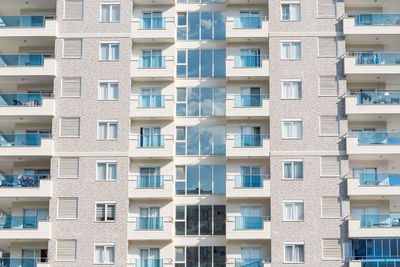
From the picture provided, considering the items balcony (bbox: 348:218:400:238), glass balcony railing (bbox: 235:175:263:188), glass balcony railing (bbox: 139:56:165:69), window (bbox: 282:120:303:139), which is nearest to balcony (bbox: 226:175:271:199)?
glass balcony railing (bbox: 235:175:263:188)

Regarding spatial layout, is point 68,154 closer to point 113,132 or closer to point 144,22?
point 113,132

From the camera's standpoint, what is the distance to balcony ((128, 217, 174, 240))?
58.6 meters

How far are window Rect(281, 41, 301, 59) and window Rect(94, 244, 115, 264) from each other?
17680 millimetres

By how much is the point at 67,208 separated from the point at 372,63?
75.7 ft

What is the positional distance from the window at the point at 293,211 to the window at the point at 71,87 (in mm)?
16150

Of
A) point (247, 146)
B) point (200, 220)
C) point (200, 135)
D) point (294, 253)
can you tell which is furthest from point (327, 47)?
point (200, 220)

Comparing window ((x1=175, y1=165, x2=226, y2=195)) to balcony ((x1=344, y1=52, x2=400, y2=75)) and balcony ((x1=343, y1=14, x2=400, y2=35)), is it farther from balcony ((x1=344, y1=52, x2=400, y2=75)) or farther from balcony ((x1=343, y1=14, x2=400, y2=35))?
balcony ((x1=343, y1=14, x2=400, y2=35))

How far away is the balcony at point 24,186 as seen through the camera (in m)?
59.0

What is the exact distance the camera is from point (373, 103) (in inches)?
2373

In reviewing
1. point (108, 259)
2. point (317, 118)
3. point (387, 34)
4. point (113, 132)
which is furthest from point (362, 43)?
point (108, 259)

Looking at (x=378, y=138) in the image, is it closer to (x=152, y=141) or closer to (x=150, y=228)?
(x=152, y=141)

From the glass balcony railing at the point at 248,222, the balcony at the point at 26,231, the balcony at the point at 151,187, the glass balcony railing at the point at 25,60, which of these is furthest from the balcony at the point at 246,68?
the balcony at the point at 26,231

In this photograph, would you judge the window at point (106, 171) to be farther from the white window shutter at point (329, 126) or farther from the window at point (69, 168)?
the white window shutter at point (329, 126)

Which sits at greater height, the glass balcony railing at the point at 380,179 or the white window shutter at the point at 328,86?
the white window shutter at the point at 328,86
